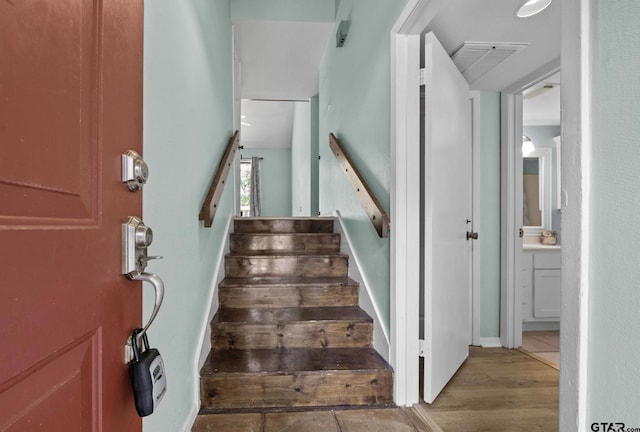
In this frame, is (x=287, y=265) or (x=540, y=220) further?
(x=540, y=220)

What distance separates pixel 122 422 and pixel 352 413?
136 centimetres

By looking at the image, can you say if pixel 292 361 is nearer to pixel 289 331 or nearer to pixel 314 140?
pixel 289 331

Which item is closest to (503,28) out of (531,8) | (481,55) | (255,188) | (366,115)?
(531,8)

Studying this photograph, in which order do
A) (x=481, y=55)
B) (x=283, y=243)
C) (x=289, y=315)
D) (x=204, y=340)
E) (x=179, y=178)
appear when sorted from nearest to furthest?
(x=179, y=178) < (x=204, y=340) < (x=289, y=315) < (x=481, y=55) < (x=283, y=243)

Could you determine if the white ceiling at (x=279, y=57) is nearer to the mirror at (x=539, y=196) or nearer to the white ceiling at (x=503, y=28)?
the white ceiling at (x=503, y=28)

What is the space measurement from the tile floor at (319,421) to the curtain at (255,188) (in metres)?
7.31

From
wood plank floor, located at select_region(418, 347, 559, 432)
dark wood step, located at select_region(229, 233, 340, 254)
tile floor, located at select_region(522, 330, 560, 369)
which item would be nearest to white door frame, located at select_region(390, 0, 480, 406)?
wood plank floor, located at select_region(418, 347, 559, 432)

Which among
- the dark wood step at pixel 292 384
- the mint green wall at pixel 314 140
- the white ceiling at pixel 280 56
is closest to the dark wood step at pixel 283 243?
the dark wood step at pixel 292 384

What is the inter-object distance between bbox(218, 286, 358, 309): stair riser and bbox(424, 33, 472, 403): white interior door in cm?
69

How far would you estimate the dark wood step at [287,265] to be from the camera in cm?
268

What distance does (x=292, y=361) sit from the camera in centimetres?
195

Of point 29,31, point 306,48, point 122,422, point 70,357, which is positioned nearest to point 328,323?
point 122,422

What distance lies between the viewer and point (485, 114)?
293 cm

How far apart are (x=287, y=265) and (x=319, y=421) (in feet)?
3.97
